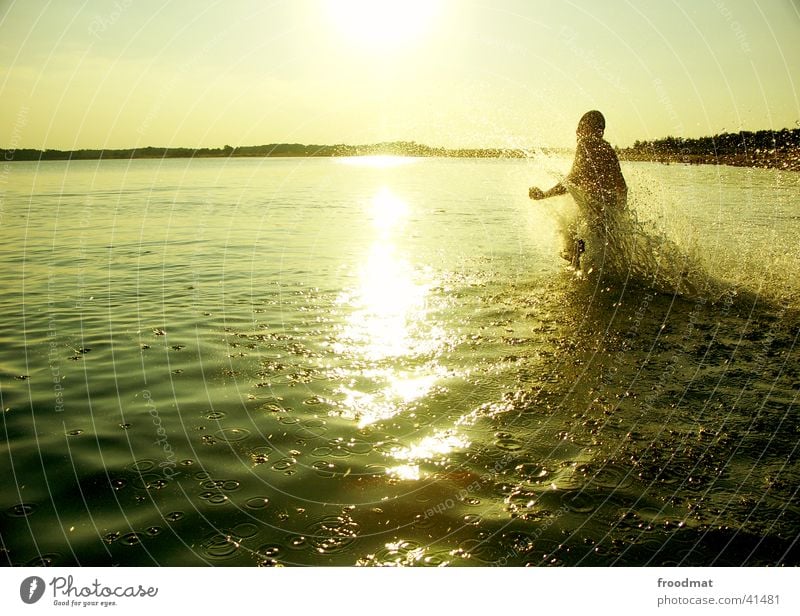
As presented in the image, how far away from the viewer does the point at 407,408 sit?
685cm

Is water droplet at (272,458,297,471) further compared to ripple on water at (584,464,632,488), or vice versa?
water droplet at (272,458,297,471)

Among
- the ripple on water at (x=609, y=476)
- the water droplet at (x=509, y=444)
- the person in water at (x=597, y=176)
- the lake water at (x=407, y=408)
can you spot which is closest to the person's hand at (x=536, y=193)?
the person in water at (x=597, y=176)

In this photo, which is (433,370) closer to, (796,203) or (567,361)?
(567,361)

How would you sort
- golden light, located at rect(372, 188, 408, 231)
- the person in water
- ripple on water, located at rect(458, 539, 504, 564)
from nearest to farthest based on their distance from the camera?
ripple on water, located at rect(458, 539, 504, 564)
the person in water
golden light, located at rect(372, 188, 408, 231)

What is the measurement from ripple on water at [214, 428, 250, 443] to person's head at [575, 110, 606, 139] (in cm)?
1024

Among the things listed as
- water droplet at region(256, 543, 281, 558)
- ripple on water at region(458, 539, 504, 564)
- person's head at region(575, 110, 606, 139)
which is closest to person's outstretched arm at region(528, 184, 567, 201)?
person's head at region(575, 110, 606, 139)

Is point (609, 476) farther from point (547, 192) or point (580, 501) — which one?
point (547, 192)

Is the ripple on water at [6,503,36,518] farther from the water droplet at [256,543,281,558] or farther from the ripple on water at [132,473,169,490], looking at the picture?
the water droplet at [256,543,281,558]

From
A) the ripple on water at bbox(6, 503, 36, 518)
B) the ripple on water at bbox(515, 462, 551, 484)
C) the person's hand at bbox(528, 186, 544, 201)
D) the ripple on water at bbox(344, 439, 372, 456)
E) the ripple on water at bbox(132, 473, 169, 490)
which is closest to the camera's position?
the ripple on water at bbox(6, 503, 36, 518)

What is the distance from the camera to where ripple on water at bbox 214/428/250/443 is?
243 inches

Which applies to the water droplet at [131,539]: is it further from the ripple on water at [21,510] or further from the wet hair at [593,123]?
the wet hair at [593,123]

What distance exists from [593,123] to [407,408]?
9.05 meters

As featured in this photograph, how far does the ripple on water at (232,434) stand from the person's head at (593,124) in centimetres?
1024

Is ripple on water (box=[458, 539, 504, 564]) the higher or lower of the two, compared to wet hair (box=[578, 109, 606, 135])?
lower
